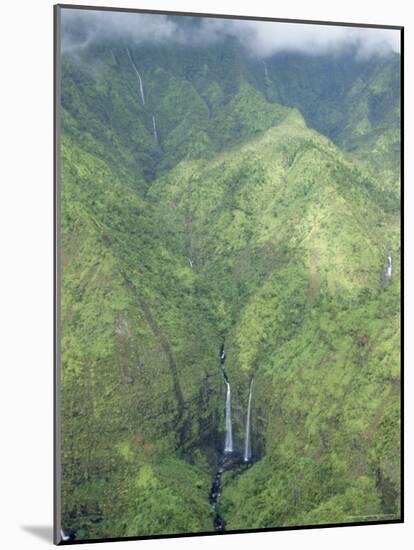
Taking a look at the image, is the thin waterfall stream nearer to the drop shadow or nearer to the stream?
the stream

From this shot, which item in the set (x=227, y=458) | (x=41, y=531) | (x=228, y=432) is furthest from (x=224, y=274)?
(x=41, y=531)

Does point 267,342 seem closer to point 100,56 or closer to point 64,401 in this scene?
point 64,401

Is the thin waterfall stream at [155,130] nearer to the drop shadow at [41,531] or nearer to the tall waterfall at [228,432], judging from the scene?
the tall waterfall at [228,432]

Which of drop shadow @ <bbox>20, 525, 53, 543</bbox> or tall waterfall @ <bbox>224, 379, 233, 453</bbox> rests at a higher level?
tall waterfall @ <bbox>224, 379, 233, 453</bbox>

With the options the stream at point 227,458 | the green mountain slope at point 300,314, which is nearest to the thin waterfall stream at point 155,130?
the green mountain slope at point 300,314

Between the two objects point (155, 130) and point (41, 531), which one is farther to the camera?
point (155, 130)

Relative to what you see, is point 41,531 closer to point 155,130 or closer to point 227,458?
point 227,458

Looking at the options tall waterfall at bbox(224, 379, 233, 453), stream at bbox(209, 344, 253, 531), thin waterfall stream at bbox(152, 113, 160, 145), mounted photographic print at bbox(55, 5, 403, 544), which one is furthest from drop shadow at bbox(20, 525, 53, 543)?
thin waterfall stream at bbox(152, 113, 160, 145)
